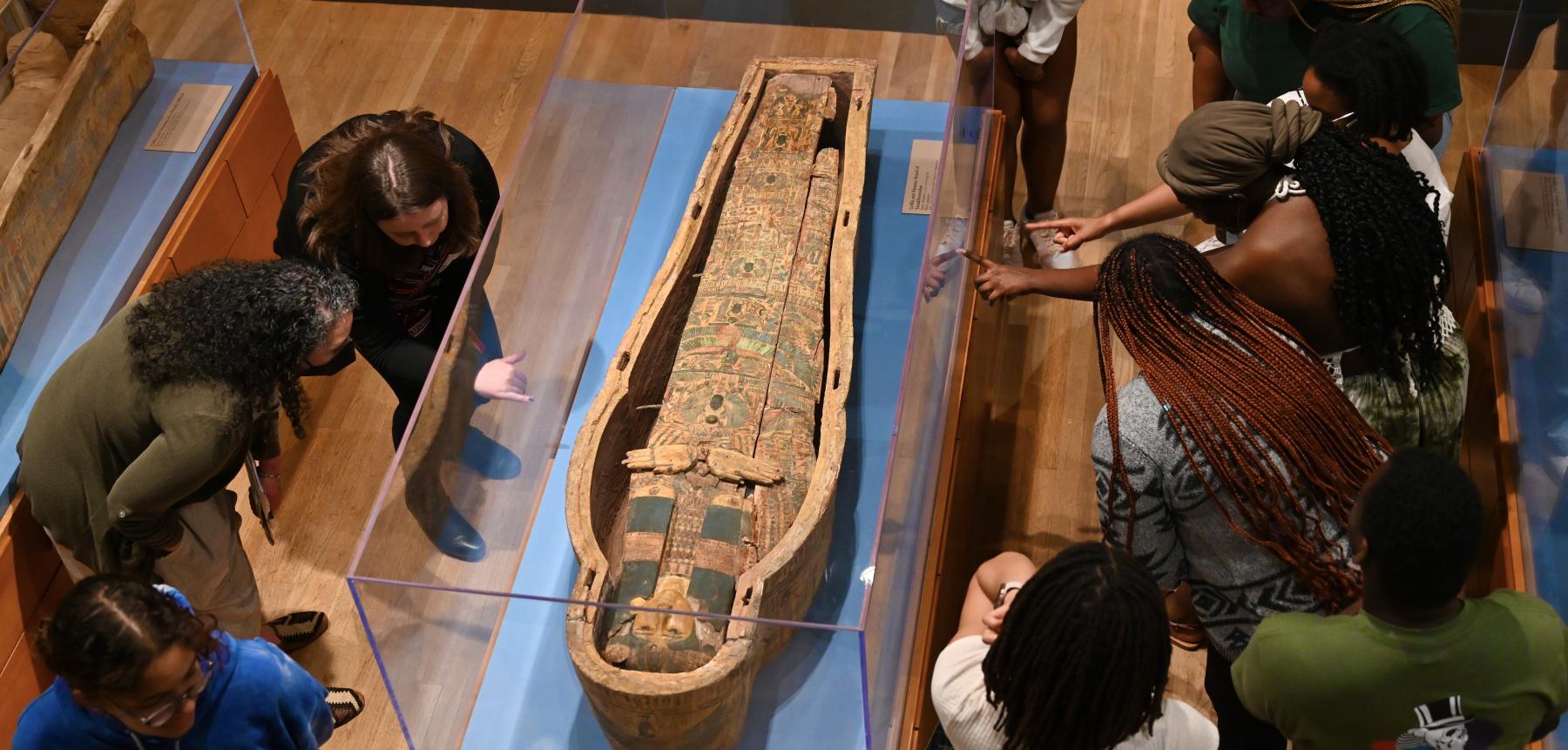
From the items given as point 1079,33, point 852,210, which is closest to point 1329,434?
point 852,210

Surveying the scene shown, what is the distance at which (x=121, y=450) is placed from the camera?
3121 mm

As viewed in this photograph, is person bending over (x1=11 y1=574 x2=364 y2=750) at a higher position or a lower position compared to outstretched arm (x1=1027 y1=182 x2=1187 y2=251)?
lower

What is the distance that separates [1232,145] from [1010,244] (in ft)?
6.90

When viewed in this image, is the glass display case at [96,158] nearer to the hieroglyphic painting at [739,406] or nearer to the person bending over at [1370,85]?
the hieroglyphic painting at [739,406]

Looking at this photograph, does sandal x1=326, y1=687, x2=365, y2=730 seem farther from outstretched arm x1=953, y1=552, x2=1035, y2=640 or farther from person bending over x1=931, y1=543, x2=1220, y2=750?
person bending over x1=931, y1=543, x2=1220, y2=750

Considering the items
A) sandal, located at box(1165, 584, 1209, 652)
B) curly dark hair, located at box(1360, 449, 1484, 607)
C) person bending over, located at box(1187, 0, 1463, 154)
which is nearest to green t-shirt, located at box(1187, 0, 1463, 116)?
person bending over, located at box(1187, 0, 1463, 154)

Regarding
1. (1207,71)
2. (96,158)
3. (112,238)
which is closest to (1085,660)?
(1207,71)

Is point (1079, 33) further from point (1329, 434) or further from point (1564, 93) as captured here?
point (1329, 434)

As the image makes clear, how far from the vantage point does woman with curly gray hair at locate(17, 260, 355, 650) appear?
3000 mm

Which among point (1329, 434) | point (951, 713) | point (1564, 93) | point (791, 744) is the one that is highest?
point (1564, 93)

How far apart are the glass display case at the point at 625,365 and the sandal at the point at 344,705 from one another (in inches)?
31.5

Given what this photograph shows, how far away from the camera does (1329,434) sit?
113 inches

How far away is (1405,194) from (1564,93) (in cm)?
149

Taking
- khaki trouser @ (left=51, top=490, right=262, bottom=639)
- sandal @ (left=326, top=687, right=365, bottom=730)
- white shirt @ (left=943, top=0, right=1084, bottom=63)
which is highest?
white shirt @ (left=943, top=0, right=1084, bottom=63)
